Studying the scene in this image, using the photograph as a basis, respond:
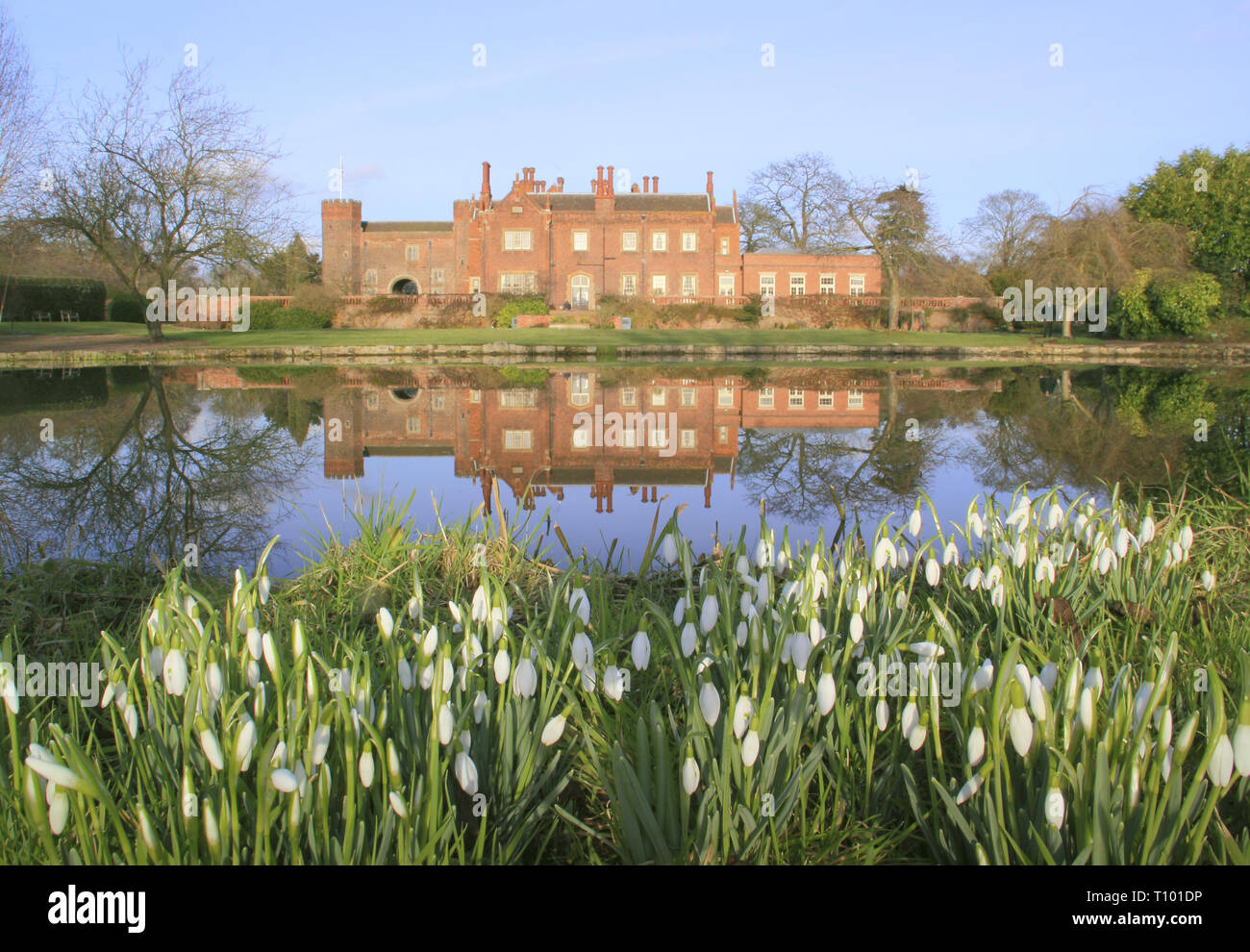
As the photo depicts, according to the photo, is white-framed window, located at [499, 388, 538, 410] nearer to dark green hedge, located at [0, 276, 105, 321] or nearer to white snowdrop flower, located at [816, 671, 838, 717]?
white snowdrop flower, located at [816, 671, 838, 717]

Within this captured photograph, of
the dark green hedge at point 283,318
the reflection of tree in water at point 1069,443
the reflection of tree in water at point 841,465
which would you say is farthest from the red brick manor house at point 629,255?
the reflection of tree in water at point 841,465

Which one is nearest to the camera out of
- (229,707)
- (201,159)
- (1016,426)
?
(229,707)

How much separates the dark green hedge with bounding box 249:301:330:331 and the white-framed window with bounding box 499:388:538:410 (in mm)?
25736

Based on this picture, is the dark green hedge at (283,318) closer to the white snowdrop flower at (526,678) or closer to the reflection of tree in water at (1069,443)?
the reflection of tree in water at (1069,443)

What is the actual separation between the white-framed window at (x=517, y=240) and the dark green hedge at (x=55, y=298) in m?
18.8

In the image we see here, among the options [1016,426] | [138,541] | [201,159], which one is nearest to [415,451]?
[138,541]

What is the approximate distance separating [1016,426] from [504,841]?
10170 mm

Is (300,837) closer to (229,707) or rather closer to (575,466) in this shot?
(229,707)

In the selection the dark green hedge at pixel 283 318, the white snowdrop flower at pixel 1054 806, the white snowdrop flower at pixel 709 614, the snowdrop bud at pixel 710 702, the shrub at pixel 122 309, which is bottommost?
the white snowdrop flower at pixel 1054 806

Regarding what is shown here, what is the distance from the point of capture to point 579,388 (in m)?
16.2

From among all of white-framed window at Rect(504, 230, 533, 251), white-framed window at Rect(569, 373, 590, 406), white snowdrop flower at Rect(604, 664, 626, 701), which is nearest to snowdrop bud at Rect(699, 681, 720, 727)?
white snowdrop flower at Rect(604, 664, 626, 701)

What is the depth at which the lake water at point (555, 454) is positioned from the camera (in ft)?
19.6
